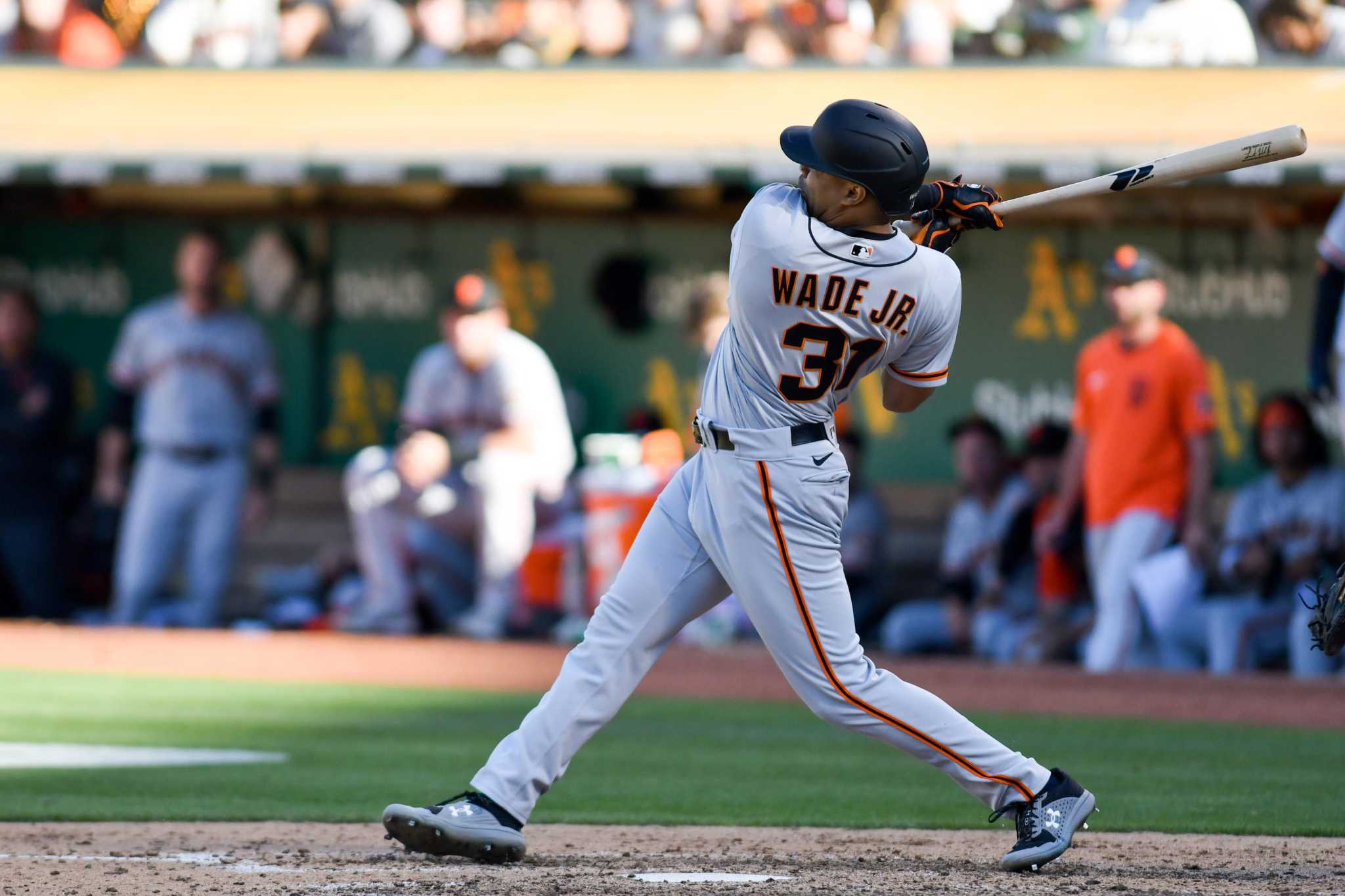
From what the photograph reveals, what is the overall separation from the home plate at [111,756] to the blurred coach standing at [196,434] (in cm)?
352

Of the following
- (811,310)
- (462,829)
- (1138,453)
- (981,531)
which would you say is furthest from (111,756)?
(981,531)

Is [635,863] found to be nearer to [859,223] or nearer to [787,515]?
[787,515]

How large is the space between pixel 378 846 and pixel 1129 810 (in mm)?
1848

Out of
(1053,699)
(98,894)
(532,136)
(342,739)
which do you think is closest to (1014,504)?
(1053,699)

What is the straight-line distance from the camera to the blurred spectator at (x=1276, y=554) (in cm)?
760

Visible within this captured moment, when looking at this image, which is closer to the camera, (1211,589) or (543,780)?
(543,780)

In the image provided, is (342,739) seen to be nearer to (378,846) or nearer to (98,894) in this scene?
(378,846)

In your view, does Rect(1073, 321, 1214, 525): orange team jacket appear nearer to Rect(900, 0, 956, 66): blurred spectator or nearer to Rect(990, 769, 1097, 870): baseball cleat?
Rect(900, 0, 956, 66): blurred spectator

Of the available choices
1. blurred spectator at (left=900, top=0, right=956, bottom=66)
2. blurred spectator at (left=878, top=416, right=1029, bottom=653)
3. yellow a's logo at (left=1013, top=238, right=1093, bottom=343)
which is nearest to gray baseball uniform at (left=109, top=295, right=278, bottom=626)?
blurred spectator at (left=878, top=416, right=1029, bottom=653)

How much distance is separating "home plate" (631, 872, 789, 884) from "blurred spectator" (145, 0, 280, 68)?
7109 millimetres

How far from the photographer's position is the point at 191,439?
9.12m

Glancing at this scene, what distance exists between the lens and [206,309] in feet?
30.0

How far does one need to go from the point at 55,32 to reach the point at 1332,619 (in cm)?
847

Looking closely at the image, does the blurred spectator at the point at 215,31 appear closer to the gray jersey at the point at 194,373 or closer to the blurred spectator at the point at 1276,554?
the gray jersey at the point at 194,373
